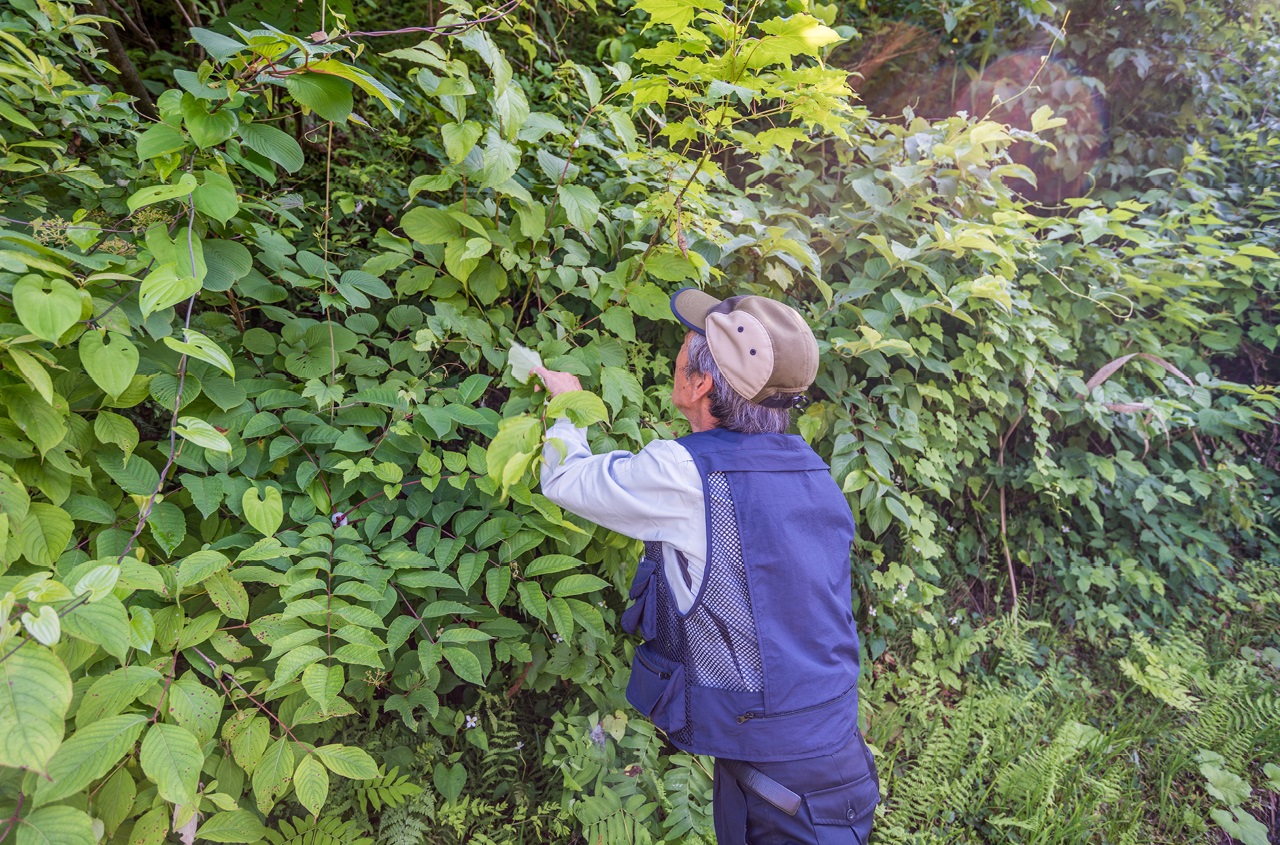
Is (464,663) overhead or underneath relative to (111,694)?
underneath

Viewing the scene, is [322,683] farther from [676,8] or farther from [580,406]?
[676,8]

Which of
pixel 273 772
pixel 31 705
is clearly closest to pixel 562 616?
pixel 273 772

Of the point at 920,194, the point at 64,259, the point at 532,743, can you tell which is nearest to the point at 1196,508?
the point at 920,194

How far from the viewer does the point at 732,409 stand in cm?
168

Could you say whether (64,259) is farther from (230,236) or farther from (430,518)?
(430,518)

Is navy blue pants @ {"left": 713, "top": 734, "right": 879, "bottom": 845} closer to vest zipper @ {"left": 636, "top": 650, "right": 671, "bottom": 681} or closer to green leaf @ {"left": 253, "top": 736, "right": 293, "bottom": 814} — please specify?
vest zipper @ {"left": 636, "top": 650, "right": 671, "bottom": 681}

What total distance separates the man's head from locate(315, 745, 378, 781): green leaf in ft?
3.68

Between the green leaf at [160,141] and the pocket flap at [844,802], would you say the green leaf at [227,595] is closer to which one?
the green leaf at [160,141]

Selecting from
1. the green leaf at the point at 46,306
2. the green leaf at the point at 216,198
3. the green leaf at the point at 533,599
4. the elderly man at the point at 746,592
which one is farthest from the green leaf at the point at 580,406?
the green leaf at the point at 46,306

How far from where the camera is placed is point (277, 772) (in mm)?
1285

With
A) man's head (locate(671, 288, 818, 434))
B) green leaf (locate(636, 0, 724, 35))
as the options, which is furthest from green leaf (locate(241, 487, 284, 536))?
green leaf (locate(636, 0, 724, 35))

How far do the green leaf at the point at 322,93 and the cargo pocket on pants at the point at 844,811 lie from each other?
74.6 inches

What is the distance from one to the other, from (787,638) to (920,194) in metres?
2.05

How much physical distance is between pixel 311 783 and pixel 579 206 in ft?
5.00
